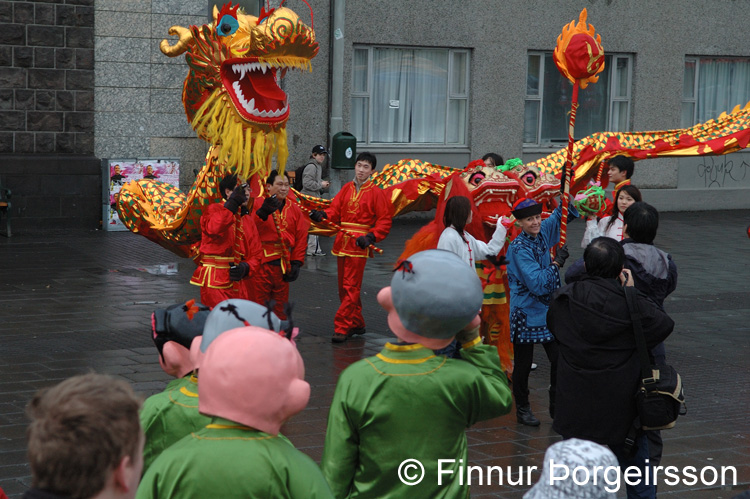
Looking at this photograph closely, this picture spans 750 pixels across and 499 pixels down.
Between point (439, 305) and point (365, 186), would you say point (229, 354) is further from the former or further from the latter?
point (365, 186)

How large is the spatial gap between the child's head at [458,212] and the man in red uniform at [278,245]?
173 centimetres

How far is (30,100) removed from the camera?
1591cm

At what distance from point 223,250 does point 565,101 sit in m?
15.3

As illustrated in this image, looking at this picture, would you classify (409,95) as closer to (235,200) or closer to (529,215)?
(235,200)

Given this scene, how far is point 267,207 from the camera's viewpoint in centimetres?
800

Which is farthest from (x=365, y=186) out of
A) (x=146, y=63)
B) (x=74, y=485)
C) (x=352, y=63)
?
(x=352, y=63)

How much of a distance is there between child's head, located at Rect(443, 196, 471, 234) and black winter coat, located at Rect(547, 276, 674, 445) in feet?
7.46

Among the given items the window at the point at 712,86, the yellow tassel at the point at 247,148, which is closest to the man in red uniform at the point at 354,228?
the yellow tassel at the point at 247,148

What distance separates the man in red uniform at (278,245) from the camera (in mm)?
8344

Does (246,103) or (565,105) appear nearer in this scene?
(246,103)

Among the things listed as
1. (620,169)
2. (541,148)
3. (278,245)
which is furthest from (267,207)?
(541,148)

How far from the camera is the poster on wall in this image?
16281mm

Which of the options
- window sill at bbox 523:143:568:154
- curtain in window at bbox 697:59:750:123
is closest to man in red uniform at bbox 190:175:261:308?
window sill at bbox 523:143:568:154

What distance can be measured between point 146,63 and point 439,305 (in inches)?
568
